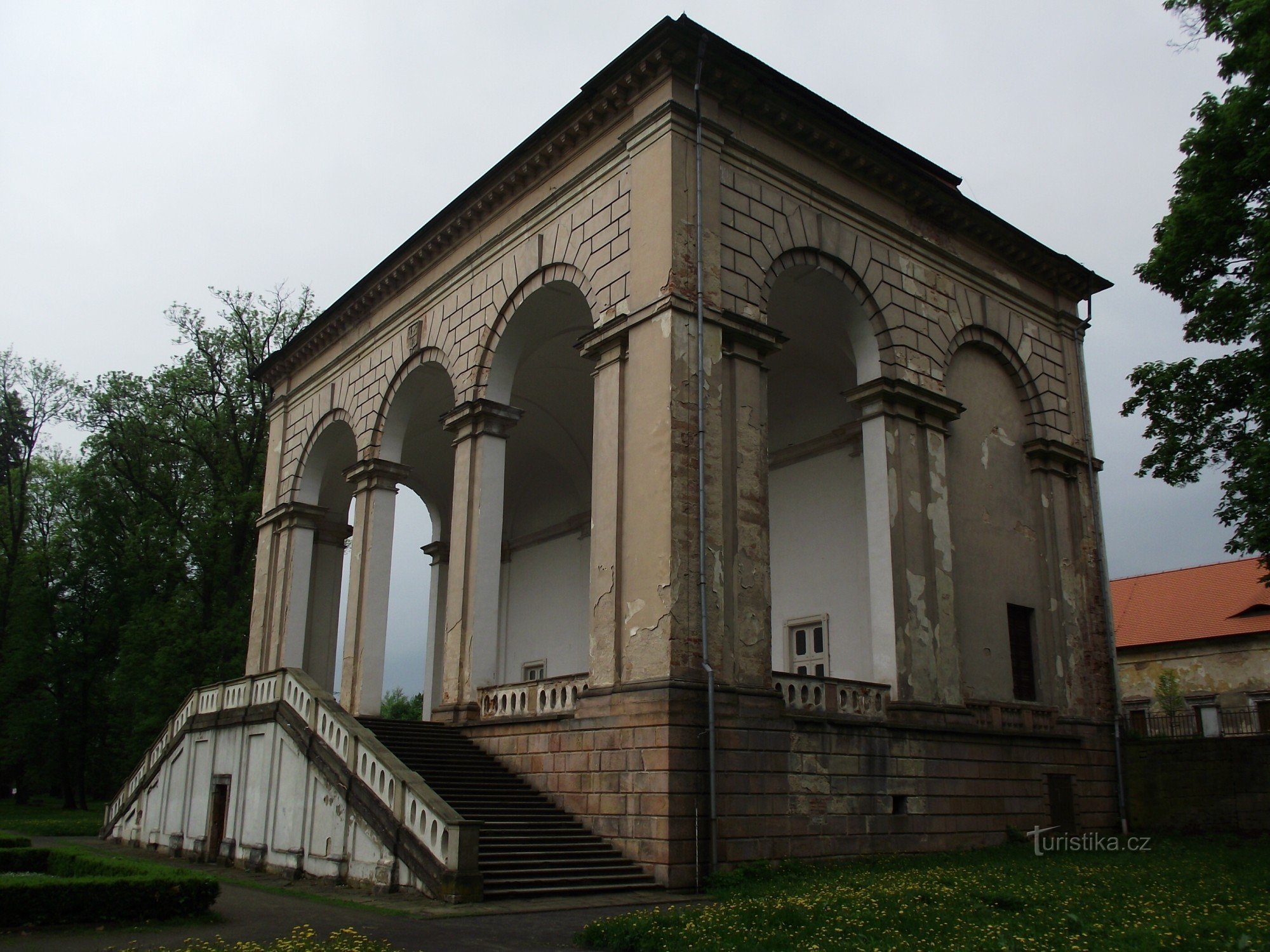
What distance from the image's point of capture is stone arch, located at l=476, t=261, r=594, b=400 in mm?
16781

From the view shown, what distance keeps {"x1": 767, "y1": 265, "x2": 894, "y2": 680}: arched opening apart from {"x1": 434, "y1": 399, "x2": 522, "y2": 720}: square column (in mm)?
5675

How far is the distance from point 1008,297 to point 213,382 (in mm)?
25499

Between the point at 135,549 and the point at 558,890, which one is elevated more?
the point at 135,549

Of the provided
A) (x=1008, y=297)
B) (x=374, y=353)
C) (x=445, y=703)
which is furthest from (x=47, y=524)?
(x=1008, y=297)

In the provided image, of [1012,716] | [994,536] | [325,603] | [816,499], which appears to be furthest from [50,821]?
[994,536]

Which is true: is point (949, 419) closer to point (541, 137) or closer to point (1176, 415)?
point (1176, 415)

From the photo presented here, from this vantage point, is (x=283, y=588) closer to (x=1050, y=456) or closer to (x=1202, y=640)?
(x=1050, y=456)

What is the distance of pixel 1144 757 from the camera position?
63.6 feet

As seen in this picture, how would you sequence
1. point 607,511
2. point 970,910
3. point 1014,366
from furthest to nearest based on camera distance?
point 1014,366 < point 607,511 < point 970,910

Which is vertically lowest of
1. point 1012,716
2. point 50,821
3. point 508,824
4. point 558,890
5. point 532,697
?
point 50,821

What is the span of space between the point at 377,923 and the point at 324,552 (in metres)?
18.4

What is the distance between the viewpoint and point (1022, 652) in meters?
19.2

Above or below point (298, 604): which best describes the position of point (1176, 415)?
above

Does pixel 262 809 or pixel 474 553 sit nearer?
pixel 262 809
